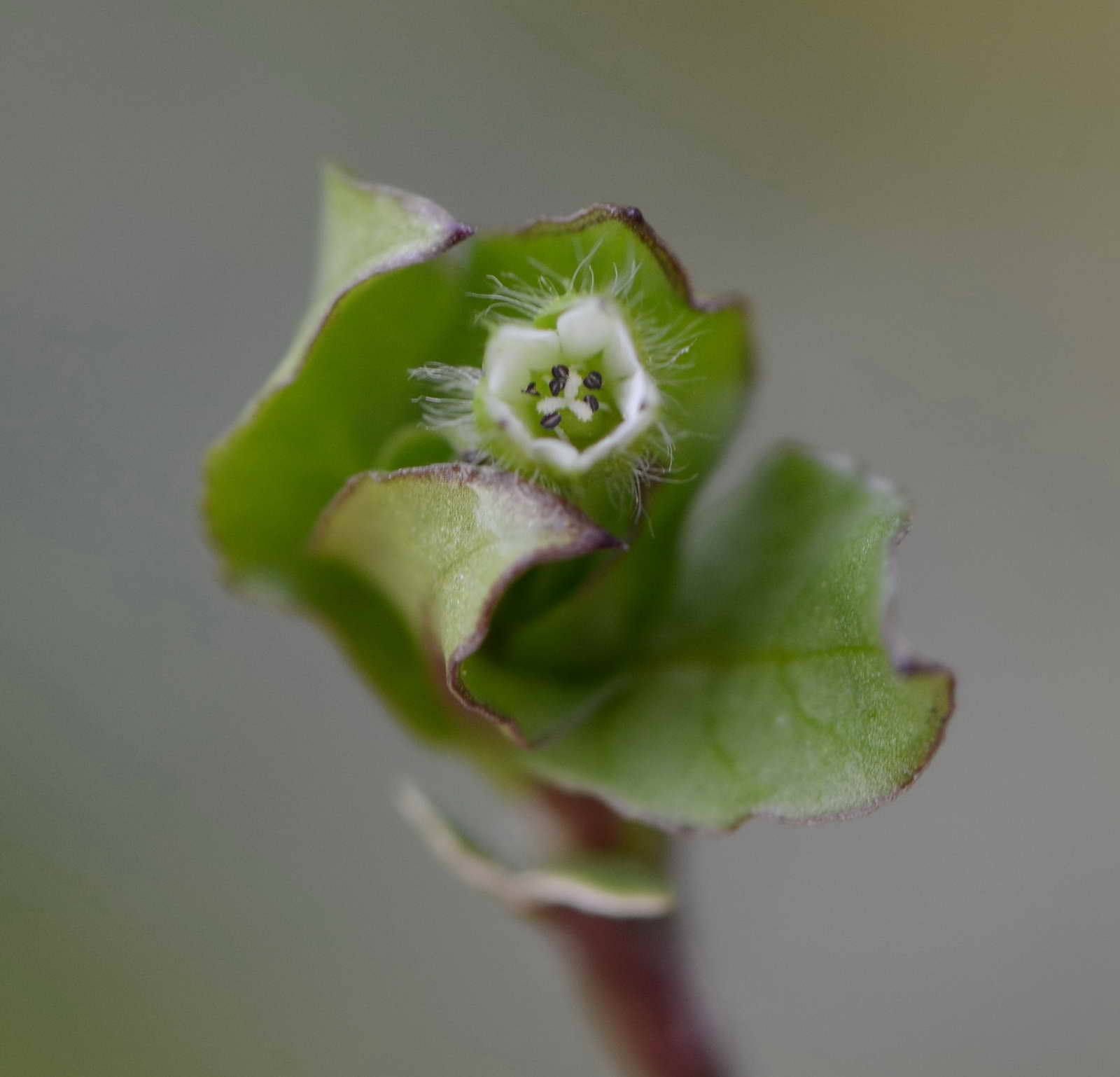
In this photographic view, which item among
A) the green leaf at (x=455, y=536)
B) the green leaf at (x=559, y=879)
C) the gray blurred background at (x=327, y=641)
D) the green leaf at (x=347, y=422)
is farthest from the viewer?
the gray blurred background at (x=327, y=641)

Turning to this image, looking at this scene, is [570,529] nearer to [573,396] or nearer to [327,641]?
[573,396]

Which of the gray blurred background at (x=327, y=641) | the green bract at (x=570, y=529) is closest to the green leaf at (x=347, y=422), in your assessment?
the green bract at (x=570, y=529)

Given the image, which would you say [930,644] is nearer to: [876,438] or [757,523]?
[876,438]

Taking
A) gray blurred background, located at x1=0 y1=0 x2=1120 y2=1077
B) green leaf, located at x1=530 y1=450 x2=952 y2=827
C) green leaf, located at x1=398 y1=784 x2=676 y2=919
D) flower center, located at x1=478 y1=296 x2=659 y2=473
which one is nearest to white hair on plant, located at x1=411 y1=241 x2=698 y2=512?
flower center, located at x1=478 y1=296 x2=659 y2=473

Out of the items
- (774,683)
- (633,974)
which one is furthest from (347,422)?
(633,974)

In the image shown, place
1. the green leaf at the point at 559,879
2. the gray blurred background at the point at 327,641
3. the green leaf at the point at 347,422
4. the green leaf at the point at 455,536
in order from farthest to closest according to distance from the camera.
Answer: the gray blurred background at the point at 327,641 → the green leaf at the point at 559,879 → the green leaf at the point at 347,422 → the green leaf at the point at 455,536

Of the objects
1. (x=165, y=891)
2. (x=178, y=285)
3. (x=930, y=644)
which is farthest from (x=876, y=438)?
(x=165, y=891)

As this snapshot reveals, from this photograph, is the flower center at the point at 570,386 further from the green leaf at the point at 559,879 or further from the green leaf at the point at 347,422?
the green leaf at the point at 559,879
